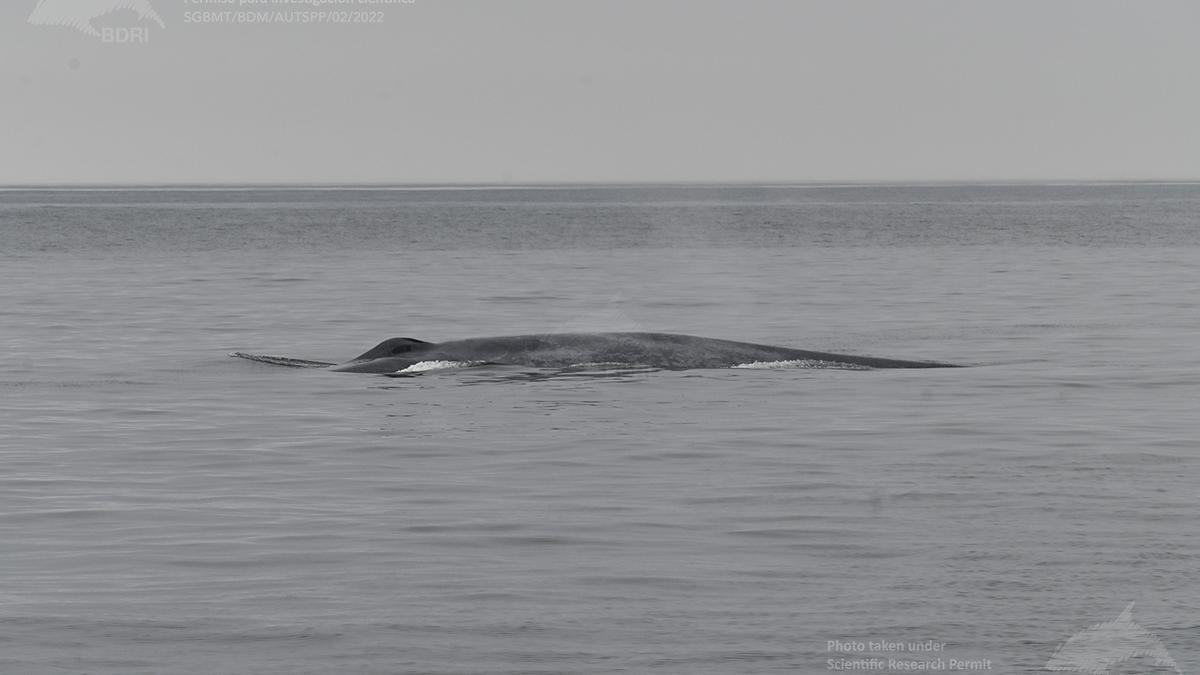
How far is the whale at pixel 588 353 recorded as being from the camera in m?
21.0

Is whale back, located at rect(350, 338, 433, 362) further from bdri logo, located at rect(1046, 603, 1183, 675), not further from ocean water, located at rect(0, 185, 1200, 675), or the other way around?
bdri logo, located at rect(1046, 603, 1183, 675)

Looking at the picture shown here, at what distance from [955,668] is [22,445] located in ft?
32.5

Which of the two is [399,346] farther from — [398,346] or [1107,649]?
[1107,649]

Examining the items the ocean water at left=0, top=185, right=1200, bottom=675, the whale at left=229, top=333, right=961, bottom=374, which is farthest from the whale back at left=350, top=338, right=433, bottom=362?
the ocean water at left=0, top=185, right=1200, bottom=675

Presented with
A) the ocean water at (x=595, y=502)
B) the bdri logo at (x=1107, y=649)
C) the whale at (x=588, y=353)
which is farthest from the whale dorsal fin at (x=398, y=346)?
the bdri logo at (x=1107, y=649)

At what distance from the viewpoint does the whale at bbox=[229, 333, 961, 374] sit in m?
21.0

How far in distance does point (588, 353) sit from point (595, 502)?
851cm

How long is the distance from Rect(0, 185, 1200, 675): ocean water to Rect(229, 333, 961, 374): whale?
1.94ft

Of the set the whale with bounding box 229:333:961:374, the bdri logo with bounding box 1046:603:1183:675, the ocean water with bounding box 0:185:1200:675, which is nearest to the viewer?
the bdri logo with bounding box 1046:603:1183:675

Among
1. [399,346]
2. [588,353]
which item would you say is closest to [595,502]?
[588,353]

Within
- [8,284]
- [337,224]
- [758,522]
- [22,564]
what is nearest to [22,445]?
[22,564]

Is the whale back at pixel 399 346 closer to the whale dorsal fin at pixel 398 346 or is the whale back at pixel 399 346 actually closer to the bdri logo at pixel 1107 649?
the whale dorsal fin at pixel 398 346

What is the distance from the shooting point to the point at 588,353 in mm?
21109

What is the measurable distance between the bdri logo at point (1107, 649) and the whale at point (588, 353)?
1228 centimetres
